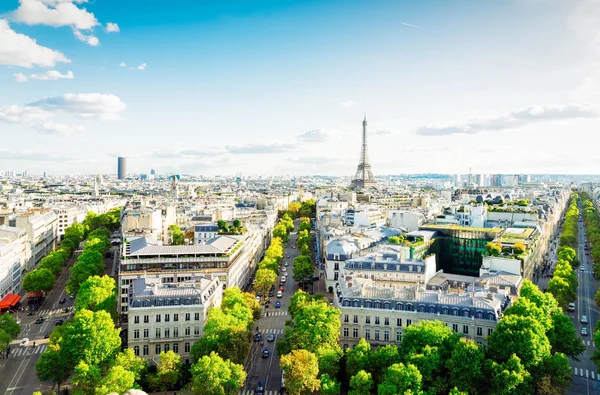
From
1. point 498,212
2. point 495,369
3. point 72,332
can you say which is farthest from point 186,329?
point 498,212

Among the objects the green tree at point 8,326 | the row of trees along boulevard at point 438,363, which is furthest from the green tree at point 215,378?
the green tree at point 8,326

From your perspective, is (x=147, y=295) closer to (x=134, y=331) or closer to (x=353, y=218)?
(x=134, y=331)

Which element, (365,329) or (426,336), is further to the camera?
(365,329)

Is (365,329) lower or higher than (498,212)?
lower

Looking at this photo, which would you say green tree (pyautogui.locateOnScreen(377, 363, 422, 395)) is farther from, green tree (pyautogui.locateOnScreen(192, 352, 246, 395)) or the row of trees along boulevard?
green tree (pyautogui.locateOnScreen(192, 352, 246, 395))

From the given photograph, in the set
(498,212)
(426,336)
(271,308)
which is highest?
(498,212)

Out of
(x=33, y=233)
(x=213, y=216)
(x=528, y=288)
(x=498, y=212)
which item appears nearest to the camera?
(x=528, y=288)

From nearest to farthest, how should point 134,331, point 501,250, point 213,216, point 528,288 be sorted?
1. point 134,331
2. point 528,288
3. point 501,250
4. point 213,216
